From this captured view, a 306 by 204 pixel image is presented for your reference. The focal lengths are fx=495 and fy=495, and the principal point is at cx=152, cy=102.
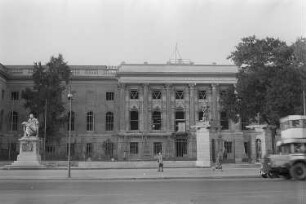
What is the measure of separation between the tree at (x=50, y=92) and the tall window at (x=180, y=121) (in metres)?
16.0

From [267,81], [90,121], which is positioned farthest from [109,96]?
[267,81]

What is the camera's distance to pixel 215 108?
68250 mm

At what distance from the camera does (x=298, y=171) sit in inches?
885

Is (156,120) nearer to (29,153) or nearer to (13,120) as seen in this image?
(13,120)

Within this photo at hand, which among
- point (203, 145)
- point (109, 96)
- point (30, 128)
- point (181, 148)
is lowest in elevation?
point (181, 148)

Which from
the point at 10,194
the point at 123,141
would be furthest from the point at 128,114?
the point at 10,194

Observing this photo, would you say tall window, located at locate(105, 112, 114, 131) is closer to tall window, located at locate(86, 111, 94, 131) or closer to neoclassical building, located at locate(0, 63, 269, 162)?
neoclassical building, located at locate(0, 63, 269, 162)

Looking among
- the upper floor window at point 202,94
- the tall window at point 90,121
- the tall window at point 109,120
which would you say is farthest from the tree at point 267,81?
the tall window at point 90,121

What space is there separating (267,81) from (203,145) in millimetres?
8326

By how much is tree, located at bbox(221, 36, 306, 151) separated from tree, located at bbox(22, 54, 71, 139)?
23716mm

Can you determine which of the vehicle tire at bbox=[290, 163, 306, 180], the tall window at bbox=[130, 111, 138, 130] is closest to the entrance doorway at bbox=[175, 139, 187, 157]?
the tall window at bbox=[130, 111, 138, 130]

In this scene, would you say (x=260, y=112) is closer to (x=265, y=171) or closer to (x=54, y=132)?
(x=265, y=171)

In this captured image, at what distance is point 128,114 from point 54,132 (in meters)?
11.5

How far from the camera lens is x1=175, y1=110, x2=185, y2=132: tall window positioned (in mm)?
67062
